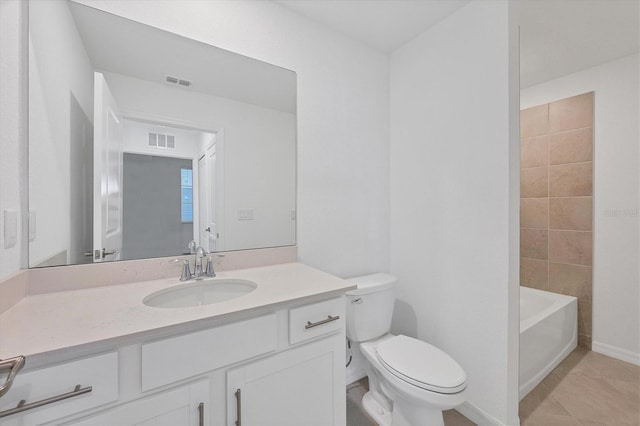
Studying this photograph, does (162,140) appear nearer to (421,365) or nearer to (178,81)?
(178,81)

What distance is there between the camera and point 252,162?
154 centimetres

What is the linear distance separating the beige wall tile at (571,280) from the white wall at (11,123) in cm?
366

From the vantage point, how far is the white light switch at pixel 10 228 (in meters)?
0.86

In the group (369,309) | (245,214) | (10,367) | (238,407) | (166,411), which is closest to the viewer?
(10,367)

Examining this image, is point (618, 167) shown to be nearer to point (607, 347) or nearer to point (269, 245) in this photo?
point (607, 347)

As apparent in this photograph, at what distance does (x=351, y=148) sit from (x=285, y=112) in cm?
52

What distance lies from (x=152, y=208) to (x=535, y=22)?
8.58 feet

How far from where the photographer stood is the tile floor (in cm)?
156

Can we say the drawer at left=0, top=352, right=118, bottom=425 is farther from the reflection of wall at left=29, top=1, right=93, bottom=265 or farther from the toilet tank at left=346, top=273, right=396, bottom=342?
the toilet tank at left=346, top=273, right=396, bottom=342

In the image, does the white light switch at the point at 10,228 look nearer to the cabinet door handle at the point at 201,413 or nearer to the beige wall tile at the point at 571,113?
the cabinet door handle at the point at 201,413

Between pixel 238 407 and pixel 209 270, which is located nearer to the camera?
pixel 238 407

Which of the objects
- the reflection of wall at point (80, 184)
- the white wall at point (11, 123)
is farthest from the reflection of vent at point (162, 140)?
the white wall at point (11, 123)

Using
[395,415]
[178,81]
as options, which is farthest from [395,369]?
[178,81]

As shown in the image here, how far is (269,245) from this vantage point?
5.07 feet
